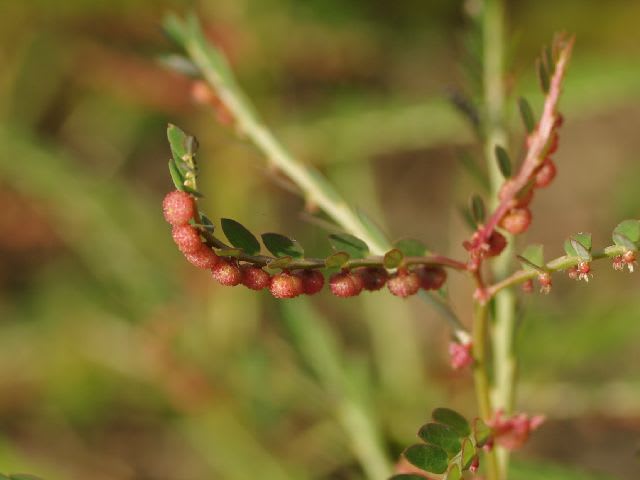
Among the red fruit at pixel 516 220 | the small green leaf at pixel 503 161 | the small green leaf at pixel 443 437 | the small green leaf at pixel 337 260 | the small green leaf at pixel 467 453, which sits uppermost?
the small green leaf at pixel 503 161

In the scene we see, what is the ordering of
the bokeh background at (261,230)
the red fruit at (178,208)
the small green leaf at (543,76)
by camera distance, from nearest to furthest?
the red fruit at (178,208), the small green leaf at (543,76), the bokeh background at (261,230)

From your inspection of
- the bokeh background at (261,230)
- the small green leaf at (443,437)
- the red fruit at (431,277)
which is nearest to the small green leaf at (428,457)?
the small green leaf at (443,437)

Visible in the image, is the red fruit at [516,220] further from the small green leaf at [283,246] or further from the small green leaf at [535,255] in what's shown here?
the small green leaf at [283,246]

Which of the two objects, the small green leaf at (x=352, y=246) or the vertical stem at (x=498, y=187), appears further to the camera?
the vertical stem at (x=498, y=187)

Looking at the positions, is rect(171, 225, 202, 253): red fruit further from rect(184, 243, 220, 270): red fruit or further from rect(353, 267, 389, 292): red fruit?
rect(353, 267, 389, 292): red fruit

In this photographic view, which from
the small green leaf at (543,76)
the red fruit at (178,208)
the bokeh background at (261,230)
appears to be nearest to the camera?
the red fruit at (178,208)

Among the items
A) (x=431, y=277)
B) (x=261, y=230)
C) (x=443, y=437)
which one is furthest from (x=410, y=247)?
(x=261, y=230)

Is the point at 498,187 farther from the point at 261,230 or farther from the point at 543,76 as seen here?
the point at 261,230
